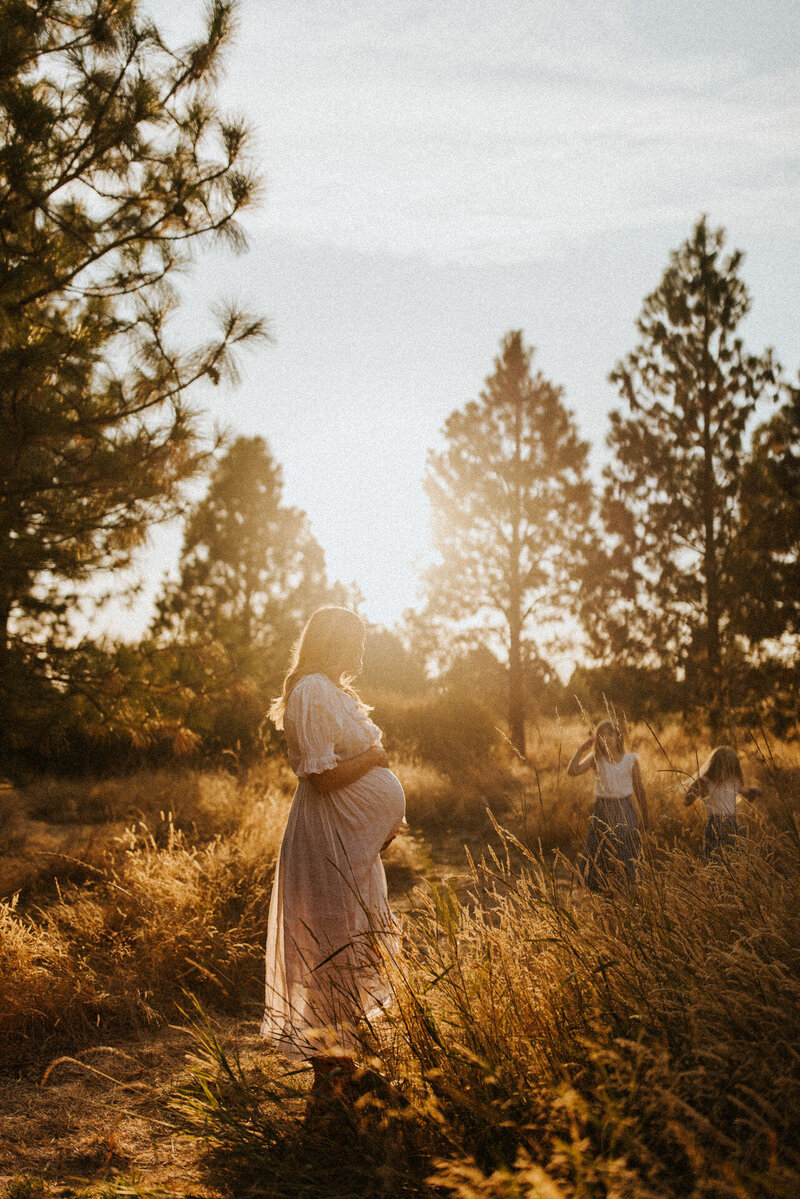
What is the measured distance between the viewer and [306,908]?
2994 mm

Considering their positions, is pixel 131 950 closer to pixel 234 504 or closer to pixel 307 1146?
pixel 307 1146

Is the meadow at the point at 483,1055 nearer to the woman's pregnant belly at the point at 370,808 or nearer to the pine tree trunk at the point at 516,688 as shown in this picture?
the woman's pregnant belly at the point at 370,808

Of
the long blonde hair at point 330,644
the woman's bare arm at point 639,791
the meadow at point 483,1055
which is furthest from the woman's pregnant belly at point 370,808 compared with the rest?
the woman's bare arm at point 639,791

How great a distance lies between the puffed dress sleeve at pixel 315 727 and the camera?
117 inches

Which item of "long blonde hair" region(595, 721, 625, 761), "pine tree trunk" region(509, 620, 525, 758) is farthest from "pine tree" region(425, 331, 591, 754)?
"long blonde hair" region(595, 721, 625, 761)

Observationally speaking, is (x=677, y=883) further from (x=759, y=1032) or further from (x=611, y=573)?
(x=611, y=573)

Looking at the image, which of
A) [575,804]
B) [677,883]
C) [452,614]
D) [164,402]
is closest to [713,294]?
[452,614]

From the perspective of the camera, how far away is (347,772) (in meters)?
3.03

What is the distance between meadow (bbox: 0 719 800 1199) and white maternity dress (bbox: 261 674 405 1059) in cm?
23

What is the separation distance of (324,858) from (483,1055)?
40.4 inches

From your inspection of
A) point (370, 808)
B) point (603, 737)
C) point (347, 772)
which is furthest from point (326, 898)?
point (603, 737)

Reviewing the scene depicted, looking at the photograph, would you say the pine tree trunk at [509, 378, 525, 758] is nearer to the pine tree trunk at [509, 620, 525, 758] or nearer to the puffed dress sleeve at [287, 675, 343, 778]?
the pine tree trunk at [509, 620, 525, 758]

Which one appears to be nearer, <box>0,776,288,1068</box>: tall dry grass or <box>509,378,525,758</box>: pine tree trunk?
<box>0,776,288,1068</box>: tall dry grass

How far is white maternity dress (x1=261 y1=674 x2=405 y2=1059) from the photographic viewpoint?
2.91 metres
